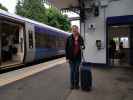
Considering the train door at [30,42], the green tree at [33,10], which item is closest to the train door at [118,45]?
the train door at [30,42]

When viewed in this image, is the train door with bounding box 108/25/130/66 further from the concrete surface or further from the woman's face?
the woman's face

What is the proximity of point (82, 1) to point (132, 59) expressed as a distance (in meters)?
4.27

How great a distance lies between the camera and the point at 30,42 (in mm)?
14398

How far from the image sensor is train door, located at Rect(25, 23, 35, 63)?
547 inches

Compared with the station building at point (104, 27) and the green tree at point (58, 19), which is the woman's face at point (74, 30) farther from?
the green tree at point (58, 19)

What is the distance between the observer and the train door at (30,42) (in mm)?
13892

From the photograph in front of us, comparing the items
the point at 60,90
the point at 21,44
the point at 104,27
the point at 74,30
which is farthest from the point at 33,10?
the point at 60,90

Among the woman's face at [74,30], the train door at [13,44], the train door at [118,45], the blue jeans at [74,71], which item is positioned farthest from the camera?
the train door at [118,45]

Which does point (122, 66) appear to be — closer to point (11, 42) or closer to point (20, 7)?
point (11, 42)

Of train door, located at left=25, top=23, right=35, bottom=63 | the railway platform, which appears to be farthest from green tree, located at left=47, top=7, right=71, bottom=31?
the railway platform

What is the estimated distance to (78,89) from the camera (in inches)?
302

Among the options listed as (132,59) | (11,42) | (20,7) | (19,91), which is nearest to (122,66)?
(132,59)

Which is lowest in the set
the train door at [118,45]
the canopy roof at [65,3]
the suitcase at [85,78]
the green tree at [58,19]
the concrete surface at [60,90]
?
the concrete surface at [60,90]

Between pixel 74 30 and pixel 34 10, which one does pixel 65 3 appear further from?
pixel 34 10
